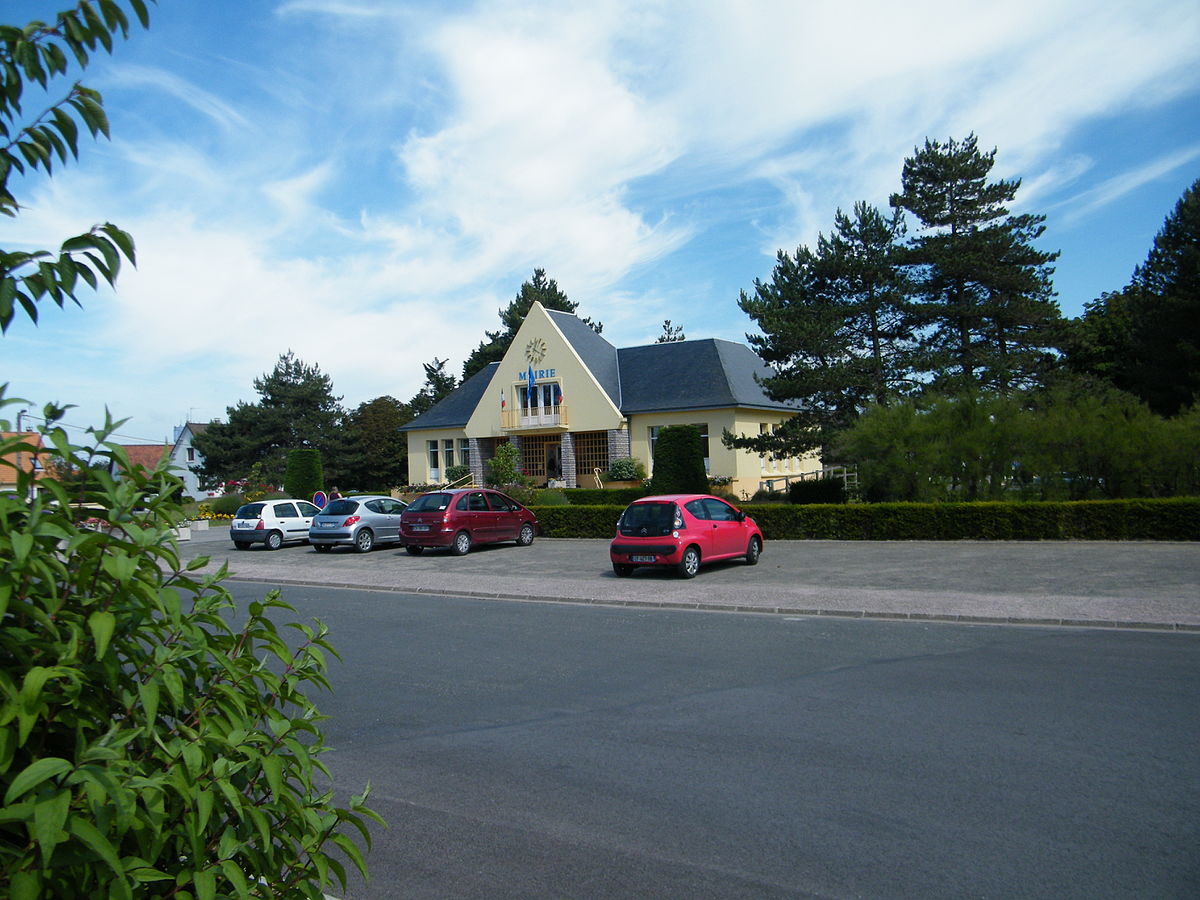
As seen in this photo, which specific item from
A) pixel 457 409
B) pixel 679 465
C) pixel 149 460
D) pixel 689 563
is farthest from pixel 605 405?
pixel 149 460

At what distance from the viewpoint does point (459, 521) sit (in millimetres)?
23781

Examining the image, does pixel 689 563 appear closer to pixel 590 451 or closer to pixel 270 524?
pixel 270 524

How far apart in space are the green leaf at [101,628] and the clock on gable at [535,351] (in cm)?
4775

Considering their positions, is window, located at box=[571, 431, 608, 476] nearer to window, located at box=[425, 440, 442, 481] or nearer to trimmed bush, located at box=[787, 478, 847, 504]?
window, located at box=[425, 440, 442, 481]

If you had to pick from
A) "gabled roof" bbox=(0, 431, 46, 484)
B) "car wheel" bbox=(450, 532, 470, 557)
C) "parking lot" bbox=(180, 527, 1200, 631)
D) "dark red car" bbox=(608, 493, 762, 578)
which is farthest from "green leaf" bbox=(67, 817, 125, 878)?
"car wheel" bbox=(450, 532, 470, 557)

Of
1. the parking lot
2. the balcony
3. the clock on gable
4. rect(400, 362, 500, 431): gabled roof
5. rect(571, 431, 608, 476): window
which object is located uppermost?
the clock on gable

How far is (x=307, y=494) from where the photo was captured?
136 feet

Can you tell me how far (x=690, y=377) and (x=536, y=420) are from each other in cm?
881

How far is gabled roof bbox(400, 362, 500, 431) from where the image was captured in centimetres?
5475

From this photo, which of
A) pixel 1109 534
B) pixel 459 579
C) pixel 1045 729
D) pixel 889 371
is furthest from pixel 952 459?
pixel 1045 729

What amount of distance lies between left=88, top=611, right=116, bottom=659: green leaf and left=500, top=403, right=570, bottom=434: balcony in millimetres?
46430

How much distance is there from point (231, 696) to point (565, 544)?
24.1m

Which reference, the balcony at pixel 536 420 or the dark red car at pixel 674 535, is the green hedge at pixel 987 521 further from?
the balcony at pixel 536 420

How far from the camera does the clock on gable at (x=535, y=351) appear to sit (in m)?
49.3
